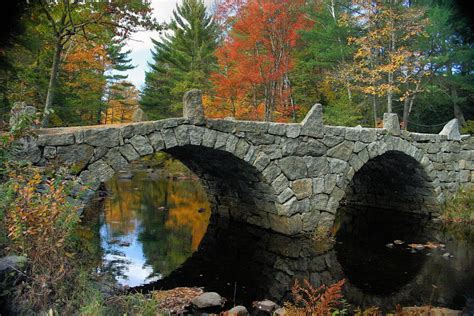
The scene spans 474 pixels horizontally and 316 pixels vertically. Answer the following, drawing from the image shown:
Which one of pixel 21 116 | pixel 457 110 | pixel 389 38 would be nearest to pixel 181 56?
pixel 389 38

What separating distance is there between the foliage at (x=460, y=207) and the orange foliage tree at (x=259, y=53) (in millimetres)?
7892

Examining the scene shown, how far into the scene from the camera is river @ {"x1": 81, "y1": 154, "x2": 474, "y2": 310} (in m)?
6.39

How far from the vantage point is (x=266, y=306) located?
5.54m

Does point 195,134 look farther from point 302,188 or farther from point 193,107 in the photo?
point 302,188

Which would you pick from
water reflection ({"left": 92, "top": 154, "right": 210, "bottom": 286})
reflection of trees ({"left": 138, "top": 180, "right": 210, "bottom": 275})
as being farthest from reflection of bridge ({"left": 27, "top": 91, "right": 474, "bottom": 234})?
water reflection ({"left": 92, "top": 154, "right": 210, "bottom": 286})

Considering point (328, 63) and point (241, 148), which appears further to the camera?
point (328, 63)

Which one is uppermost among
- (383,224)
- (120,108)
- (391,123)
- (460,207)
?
(120,108)

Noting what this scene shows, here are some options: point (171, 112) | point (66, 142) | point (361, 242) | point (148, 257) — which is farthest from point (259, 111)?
point (66, 142)

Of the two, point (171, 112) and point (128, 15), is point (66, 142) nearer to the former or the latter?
point (128, 15)

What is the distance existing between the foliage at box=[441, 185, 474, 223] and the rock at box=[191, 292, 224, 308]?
833 centimetres

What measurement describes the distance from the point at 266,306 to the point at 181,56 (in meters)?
20.2

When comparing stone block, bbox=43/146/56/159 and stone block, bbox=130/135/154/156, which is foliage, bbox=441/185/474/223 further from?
stone block, bbox=43/146/56/159

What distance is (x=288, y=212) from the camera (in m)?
8.45

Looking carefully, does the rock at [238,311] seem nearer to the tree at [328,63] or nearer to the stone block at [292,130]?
the stone block at [292,130]
